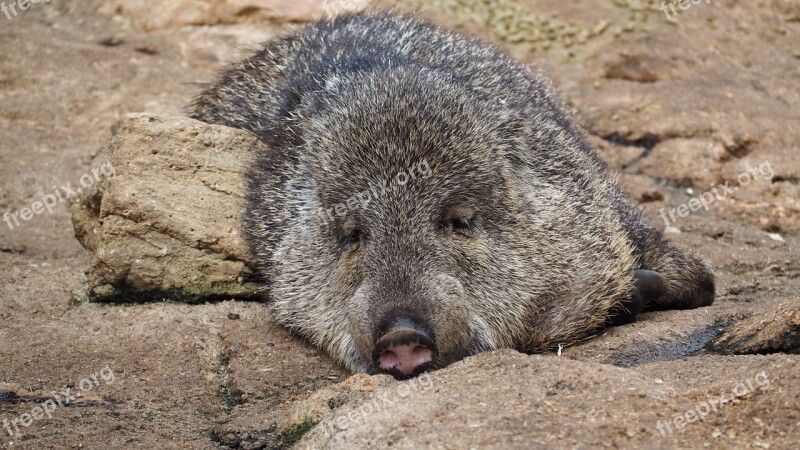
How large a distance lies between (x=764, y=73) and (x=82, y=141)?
7.40 metres

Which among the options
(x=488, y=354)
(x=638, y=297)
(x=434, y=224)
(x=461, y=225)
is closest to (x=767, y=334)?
(x=638, y=297)

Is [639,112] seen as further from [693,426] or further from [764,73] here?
[693,426]

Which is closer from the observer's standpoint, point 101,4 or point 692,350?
point 692,350

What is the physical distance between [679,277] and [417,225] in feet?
7.39

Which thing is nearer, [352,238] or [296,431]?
[296,431]

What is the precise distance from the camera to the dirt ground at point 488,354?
4.34 m

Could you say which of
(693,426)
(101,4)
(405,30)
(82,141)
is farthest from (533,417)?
(101,4)

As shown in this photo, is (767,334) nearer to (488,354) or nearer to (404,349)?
(488,354)

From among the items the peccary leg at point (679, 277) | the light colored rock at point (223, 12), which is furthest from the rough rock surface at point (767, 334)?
the light colored rock at point (223, 12)

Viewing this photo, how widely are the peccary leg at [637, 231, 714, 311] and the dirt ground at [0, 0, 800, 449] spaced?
10.7 inches

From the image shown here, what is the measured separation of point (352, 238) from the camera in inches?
231

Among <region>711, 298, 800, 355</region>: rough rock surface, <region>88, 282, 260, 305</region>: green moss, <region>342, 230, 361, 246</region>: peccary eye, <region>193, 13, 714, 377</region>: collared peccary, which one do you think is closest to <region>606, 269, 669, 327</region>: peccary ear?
<region>193, 13, 714, 377</region>: collared peccary

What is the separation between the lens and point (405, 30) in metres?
7.91

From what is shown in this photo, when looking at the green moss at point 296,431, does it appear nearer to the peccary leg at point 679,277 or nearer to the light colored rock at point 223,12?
the peccary leg at point 679,277
